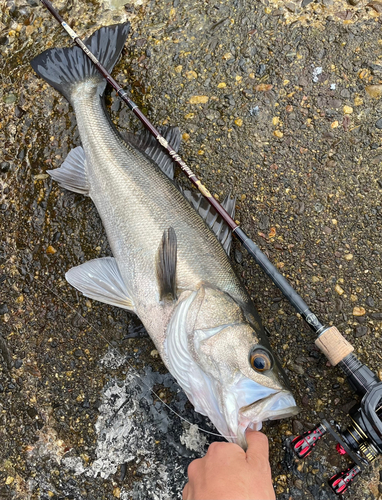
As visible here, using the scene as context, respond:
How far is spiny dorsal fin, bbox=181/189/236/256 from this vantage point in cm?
249

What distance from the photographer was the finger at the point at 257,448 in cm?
192

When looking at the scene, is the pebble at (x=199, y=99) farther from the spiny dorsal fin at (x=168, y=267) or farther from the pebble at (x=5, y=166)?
the pebble at (x=5, y=166)

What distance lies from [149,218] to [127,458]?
5.70 feet

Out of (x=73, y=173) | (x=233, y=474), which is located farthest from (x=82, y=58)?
(x=233, y=474)

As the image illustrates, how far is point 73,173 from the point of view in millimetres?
2746

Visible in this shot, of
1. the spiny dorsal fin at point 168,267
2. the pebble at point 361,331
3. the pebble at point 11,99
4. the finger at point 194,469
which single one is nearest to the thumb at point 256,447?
the finger at point 194,469

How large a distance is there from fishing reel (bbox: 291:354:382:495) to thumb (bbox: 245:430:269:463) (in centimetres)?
39

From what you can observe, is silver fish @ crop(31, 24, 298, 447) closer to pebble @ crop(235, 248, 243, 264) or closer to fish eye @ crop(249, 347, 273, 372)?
fish eye @ crop(249, 347, 273, 372)

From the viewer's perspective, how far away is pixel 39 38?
3107 millimetres

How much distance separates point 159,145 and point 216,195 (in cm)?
58

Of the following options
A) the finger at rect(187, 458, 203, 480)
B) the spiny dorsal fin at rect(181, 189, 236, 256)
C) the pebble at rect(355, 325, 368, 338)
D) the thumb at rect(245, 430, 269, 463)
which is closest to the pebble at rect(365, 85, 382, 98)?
the spiny dorsal fin at rect(181, 189, 236, 256)

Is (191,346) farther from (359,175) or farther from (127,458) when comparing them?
(359,175)

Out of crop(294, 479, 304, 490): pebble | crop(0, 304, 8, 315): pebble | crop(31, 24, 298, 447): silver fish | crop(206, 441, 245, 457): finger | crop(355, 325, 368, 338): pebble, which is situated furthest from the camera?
crop(0, 304, 8, 315): pebble

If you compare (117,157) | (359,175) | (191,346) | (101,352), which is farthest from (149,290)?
(359,175)
